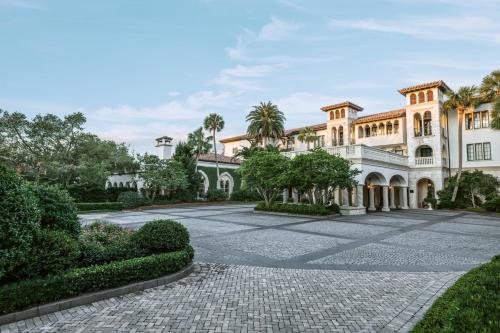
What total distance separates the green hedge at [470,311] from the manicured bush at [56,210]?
7.54m

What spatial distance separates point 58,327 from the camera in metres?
4.98

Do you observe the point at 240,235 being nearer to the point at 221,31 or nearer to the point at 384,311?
the point at 384,311

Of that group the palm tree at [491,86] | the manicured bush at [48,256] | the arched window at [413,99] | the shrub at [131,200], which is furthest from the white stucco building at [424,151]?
the manicured bush at [48,256]

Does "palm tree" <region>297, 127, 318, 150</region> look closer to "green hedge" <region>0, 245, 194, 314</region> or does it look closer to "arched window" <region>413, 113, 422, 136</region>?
"arched window" <region>413, 113, 422, 136</region>

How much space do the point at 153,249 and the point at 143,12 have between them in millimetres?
10190

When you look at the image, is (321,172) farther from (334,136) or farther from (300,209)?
(334,136)

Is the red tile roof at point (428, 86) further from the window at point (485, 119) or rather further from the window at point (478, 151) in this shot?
the window at point (478, 151)

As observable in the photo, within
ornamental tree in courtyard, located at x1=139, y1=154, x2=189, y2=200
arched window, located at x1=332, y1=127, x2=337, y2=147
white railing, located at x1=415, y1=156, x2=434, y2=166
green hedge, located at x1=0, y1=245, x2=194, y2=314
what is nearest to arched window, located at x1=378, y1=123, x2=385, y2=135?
arched window, located at x1=332, y1=127, x2=337, y2=147

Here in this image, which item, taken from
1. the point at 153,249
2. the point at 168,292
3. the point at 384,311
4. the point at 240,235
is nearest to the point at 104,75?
the point at 240,235

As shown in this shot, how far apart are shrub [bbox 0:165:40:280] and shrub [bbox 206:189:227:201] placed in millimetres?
33208

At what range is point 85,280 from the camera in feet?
20.0

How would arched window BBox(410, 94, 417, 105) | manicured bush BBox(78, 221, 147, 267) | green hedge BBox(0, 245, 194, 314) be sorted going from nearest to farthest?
1. green hedge BBox(0, 245, 194, 314)
2. manicured bush BBox(78, 221, 147, 267)
3. arched window BBox(410, 94, 417, 105)

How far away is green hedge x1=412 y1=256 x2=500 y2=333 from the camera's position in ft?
12.8

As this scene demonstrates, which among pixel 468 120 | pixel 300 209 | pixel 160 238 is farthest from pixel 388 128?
pixel 160 238
